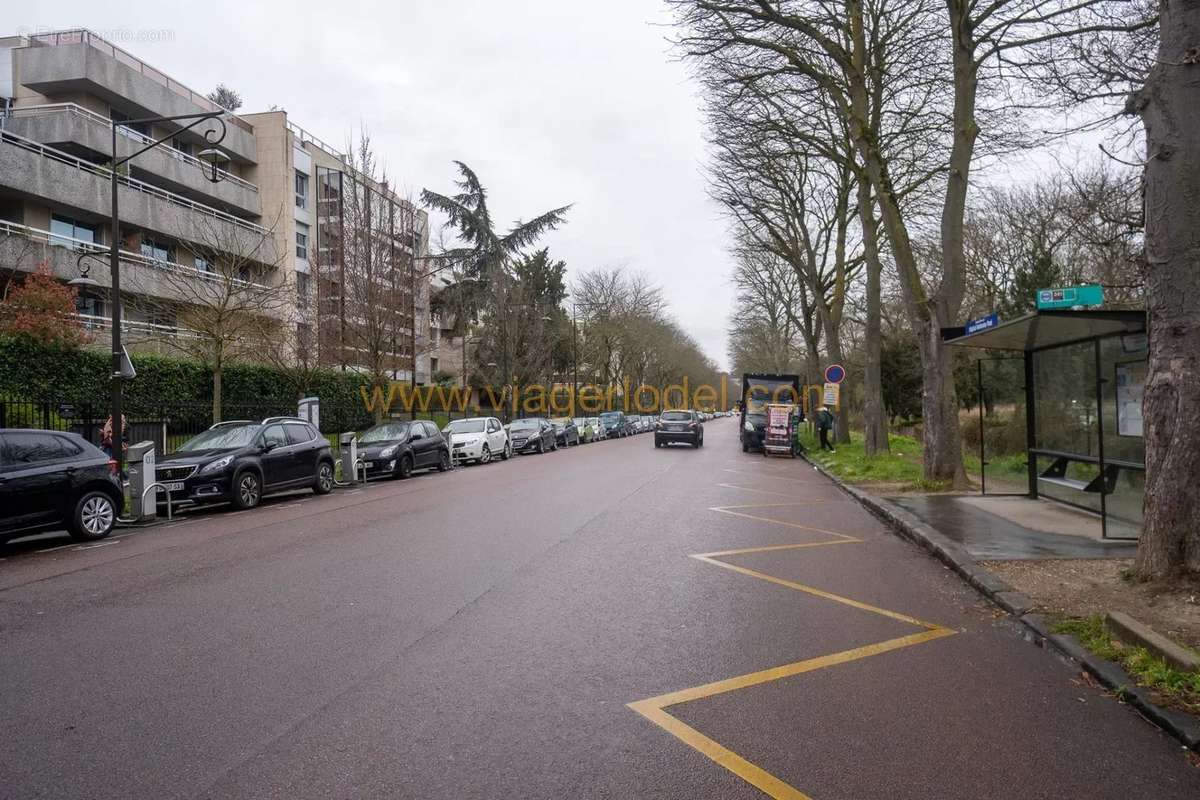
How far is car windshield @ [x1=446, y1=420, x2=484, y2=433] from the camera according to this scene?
2760cm

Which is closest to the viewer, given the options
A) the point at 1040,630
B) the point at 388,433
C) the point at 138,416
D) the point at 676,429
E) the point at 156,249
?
the point at 1040,630

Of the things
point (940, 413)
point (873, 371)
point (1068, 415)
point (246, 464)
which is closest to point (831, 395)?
point (873, 371)

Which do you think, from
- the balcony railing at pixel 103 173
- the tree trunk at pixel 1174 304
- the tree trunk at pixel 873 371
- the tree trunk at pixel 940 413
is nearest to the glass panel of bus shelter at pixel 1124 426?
the tree trunk at pixel 1174 304

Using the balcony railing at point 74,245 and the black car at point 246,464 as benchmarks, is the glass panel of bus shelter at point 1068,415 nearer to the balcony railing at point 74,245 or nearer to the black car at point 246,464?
the black car at point 246,464

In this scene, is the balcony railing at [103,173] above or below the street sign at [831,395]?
above

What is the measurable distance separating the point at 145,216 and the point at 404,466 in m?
16.8

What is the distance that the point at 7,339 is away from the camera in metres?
18.9

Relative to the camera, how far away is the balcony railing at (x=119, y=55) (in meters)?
30.6

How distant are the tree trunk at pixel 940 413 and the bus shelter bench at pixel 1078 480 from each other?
5.83ft

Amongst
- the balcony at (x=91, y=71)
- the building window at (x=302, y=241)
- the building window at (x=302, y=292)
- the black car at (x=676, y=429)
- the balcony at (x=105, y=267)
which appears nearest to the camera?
the balcony at (x=105, y=267)

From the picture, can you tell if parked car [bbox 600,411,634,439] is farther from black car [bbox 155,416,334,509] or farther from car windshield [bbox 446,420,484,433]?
black car [bbox 155,416,334,509]

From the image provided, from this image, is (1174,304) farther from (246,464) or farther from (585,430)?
(585,430)

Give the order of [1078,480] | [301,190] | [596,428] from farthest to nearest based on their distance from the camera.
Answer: [596,428], [301,190], [1078,480]

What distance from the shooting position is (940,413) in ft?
48.9
